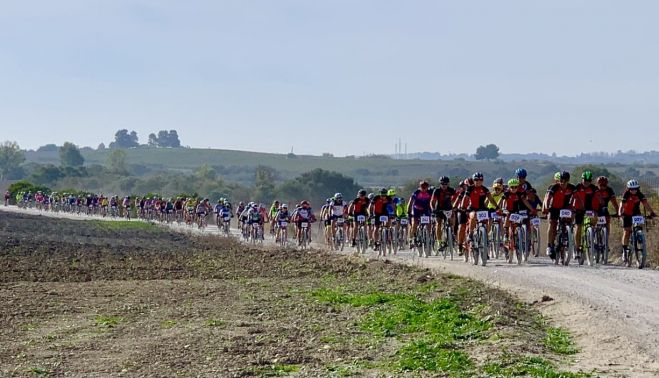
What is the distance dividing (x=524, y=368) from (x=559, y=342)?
82.9 inches

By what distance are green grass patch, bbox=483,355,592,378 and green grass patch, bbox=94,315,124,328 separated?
24.3ft

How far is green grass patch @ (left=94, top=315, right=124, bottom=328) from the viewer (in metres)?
18.6

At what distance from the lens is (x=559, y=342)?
48.4 feet

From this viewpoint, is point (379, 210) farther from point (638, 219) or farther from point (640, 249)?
point (638, 219)

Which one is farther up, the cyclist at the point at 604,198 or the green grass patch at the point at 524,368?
the cyclist at the point at 604,198

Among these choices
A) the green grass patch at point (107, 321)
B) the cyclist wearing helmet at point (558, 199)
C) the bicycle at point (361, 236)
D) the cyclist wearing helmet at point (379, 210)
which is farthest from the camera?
the bicycle at point (361, 236)

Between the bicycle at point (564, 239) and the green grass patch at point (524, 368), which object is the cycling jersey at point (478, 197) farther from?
the green grass patch at point (524, 368)

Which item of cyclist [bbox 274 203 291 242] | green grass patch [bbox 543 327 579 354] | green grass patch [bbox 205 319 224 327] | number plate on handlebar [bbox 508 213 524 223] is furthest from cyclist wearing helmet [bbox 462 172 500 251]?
cyclist [bbox 274 203 291 242]

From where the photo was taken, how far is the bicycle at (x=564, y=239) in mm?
24906

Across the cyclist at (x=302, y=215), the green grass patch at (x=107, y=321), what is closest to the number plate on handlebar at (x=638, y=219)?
the green grass patch at (x=107, y=321)

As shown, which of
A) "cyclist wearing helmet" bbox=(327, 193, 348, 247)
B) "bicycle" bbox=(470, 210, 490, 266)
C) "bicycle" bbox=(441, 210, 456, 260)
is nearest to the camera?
"bicycle" bbox=(470, 210, 490, 266)

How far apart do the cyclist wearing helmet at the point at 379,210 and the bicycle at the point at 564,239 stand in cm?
837

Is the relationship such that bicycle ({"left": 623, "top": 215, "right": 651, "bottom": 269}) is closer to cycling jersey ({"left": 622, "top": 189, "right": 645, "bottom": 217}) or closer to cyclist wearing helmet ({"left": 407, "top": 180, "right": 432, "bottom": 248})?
cycling jersey ({"left": 622, "top": 189, "right": 645, "bottom": 217})

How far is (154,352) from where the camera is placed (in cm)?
1534
